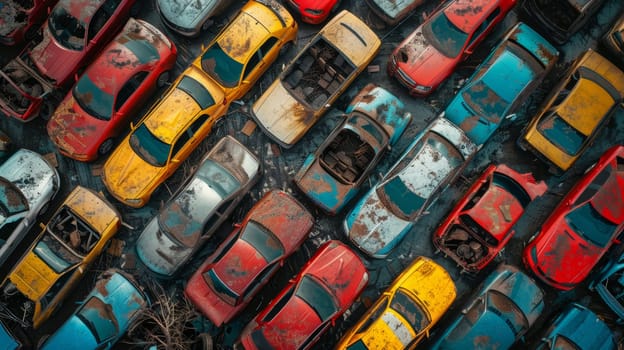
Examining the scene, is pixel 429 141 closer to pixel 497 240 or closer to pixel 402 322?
pixel 497 240

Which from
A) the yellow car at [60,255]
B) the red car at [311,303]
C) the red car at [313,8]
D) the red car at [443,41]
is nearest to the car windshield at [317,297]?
the red car at [311,303]

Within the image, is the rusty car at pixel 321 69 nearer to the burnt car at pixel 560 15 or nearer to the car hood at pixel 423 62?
the car hood at pixel 423 62

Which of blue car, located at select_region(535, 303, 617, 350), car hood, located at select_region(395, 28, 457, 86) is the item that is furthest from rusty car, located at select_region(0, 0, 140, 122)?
blue car, located at select_region(535, 303, 617, 350)

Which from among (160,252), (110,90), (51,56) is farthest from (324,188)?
(51,56)

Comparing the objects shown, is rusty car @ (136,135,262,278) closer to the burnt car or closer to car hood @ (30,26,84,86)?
car hood @ (30,26,84,86)

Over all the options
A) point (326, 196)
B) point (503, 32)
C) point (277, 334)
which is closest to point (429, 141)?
point (326, 196)

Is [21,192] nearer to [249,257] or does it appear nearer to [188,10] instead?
[249,257]
